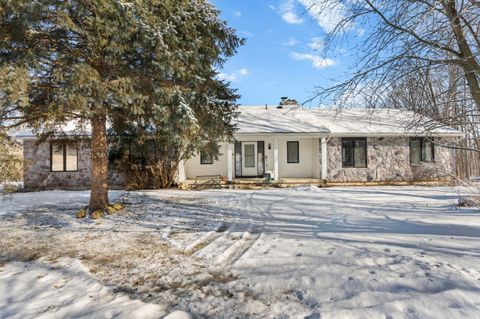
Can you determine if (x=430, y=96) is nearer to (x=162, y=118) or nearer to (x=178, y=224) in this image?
(x=162, y=118)

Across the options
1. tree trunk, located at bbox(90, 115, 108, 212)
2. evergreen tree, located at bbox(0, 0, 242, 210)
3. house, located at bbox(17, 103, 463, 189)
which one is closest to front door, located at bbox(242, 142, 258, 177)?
house, located at bbox(17, 103, 463, 189)

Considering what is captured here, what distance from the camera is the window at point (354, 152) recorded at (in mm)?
15867

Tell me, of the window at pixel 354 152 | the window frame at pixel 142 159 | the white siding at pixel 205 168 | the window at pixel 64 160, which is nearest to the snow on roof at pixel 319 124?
the window at pixel 354 152

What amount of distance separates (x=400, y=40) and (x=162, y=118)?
4.82 metres

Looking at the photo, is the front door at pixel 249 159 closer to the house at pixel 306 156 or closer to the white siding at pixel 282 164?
the house at pixel 306 156

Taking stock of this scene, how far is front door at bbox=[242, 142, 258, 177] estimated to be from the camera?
55.3 feet

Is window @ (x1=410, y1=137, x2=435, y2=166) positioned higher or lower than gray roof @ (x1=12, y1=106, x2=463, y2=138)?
lower

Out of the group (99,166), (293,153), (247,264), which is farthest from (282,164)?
(247,264)

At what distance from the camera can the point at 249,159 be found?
55.6 feet

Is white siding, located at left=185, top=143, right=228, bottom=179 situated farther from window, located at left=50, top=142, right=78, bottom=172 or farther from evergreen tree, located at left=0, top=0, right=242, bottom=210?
evergreen tree, located at left=0, top=0, right=242, bottom=210

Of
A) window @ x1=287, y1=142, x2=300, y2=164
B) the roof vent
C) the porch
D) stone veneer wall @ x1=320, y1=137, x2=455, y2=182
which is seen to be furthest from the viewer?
the roof vent

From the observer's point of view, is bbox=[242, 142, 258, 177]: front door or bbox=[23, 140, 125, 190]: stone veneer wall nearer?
bbox=[23, 140, 125, 190]: stone veneer wall

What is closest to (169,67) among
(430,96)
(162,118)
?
(162,118)

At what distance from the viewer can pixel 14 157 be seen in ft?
18.1
